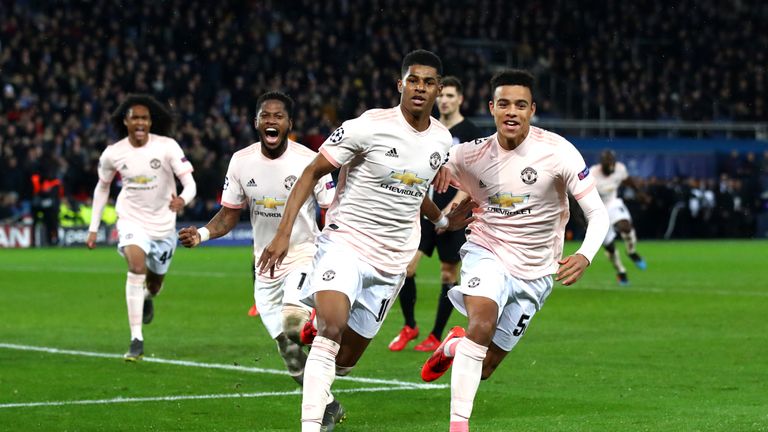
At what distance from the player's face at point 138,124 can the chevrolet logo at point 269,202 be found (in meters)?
3.61

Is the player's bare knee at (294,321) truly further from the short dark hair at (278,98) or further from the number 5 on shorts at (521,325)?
the number 5 on shorts at (521,325)

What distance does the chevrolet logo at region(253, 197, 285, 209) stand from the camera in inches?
392

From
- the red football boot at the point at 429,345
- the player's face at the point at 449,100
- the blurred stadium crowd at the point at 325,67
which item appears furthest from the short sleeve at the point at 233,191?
the blurred stadium crowd at the point at 325,67

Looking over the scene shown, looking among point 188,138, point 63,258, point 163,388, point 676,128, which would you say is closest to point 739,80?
point 676,128

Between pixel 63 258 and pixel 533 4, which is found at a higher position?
pixel 533 4

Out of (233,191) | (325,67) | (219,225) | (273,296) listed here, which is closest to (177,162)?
(233,191)

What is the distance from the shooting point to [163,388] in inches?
411

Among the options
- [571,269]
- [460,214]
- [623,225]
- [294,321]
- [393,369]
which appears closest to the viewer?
[571,269]

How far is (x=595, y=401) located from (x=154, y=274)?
18.5 feet

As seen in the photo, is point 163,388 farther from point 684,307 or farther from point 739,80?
point 739,80

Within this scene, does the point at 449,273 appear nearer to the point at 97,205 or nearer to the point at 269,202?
the point at 269,202

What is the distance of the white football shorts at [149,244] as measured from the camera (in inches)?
512

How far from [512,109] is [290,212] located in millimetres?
1523

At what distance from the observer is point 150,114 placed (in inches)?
535
